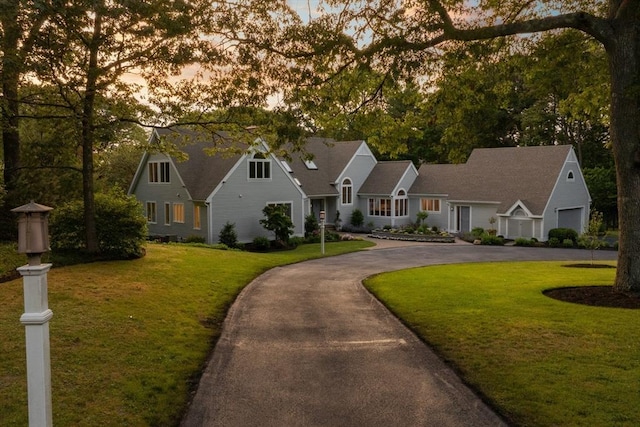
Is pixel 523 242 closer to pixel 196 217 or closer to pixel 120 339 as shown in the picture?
pixel 196 217

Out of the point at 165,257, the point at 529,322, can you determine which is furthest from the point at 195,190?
the point at 529,322

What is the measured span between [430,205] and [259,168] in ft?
59.1

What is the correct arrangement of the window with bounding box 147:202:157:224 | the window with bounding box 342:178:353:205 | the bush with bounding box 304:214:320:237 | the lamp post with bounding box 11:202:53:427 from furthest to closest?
the window with bounding box 342:178:353:205 → the bush with bounding box 304:214:320:237 → the window with bounding box 147:202:157:224 → the lamp post with bounding box 11:202:53:427

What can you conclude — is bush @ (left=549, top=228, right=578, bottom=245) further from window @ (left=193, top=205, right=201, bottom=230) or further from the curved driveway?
the curved driveway

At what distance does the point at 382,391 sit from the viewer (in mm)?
8000

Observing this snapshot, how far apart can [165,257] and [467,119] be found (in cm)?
1285

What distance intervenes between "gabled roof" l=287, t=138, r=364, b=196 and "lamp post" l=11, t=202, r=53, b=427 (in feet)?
121

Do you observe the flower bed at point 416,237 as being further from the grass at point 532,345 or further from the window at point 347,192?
the grass at point 532,345

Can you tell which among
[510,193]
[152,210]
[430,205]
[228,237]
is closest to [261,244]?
[228,237]

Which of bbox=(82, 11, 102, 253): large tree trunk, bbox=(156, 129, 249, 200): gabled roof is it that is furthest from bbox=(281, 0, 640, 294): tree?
bbox=(156, 129, 249, 200): gabled roof

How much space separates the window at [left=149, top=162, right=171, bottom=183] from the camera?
119ft

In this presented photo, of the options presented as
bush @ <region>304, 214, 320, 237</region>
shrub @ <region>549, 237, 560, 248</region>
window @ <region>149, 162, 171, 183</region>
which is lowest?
shrub @ <region>549, 237, 560, 248</region>

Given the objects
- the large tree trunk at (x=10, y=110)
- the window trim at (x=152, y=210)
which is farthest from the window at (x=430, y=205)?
the large tree trunk at (x=10, y=110)

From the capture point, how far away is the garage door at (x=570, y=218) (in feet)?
135
